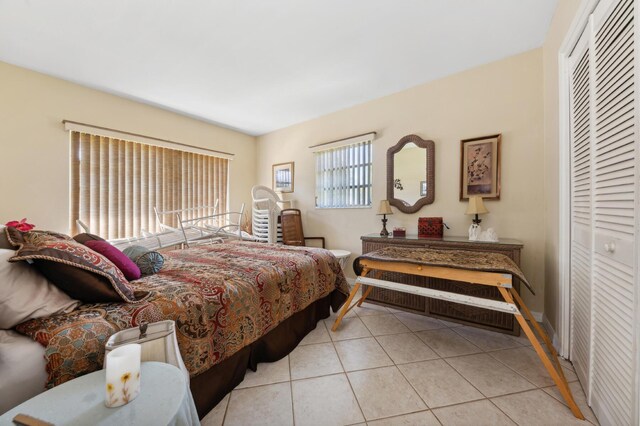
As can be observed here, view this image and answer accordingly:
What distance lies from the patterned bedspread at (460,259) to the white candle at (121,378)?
62.9 inches

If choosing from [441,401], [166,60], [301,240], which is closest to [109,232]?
[166,60]

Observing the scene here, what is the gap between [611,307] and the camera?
1094mm

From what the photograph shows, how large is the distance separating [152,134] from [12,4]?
68.0 inches

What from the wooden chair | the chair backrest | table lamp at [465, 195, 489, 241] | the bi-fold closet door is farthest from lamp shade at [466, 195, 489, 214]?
the chair backrest

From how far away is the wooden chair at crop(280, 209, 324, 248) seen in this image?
3840mm

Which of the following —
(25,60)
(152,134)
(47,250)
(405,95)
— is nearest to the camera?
(47,250)

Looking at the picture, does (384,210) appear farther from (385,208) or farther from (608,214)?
(608,214)

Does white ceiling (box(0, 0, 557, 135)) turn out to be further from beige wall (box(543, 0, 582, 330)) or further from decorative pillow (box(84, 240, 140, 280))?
decorative pillow (box(84, 240, 140, 280))

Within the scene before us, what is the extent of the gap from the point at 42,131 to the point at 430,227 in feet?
14.3

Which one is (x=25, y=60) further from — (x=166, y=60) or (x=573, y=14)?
(x=573, y=14)

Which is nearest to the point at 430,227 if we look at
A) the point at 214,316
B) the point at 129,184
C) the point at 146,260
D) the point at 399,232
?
the point at 399,232


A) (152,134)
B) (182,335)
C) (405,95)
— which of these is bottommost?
(182,335)

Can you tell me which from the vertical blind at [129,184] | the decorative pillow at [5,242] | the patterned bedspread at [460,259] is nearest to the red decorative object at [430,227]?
the patterned bedspread at [460,259]

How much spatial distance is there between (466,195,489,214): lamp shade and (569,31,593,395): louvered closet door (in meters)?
0.72
